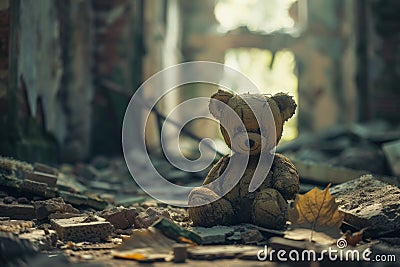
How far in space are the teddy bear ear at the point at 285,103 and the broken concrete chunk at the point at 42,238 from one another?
1360mm

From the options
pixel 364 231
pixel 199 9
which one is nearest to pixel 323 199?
pixel 364 231

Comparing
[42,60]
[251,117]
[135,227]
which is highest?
[42,60]

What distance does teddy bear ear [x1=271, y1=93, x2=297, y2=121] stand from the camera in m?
3.07

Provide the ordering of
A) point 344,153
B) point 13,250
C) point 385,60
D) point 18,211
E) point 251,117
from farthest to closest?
point 385,60
point 344,153
point 18,211
point 251,117
point 13,250

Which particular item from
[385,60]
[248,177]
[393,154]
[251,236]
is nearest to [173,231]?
[251,236]

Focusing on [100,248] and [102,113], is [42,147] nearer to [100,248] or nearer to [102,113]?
[102,113]

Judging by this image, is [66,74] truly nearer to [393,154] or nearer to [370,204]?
[393,154]

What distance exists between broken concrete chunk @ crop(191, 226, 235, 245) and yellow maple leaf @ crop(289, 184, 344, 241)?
1.18 ft

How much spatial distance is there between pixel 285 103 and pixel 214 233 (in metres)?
0.85

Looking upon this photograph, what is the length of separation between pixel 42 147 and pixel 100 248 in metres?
3.03

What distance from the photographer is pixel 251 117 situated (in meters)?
2.95

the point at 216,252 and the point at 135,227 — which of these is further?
the point at 135,227

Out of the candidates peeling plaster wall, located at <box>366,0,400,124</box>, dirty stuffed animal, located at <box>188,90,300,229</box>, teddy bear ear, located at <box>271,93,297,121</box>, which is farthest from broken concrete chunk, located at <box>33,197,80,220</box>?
peeling plaster wall, located at <box>366,0,400,124</box>

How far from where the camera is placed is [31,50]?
4891 mm
